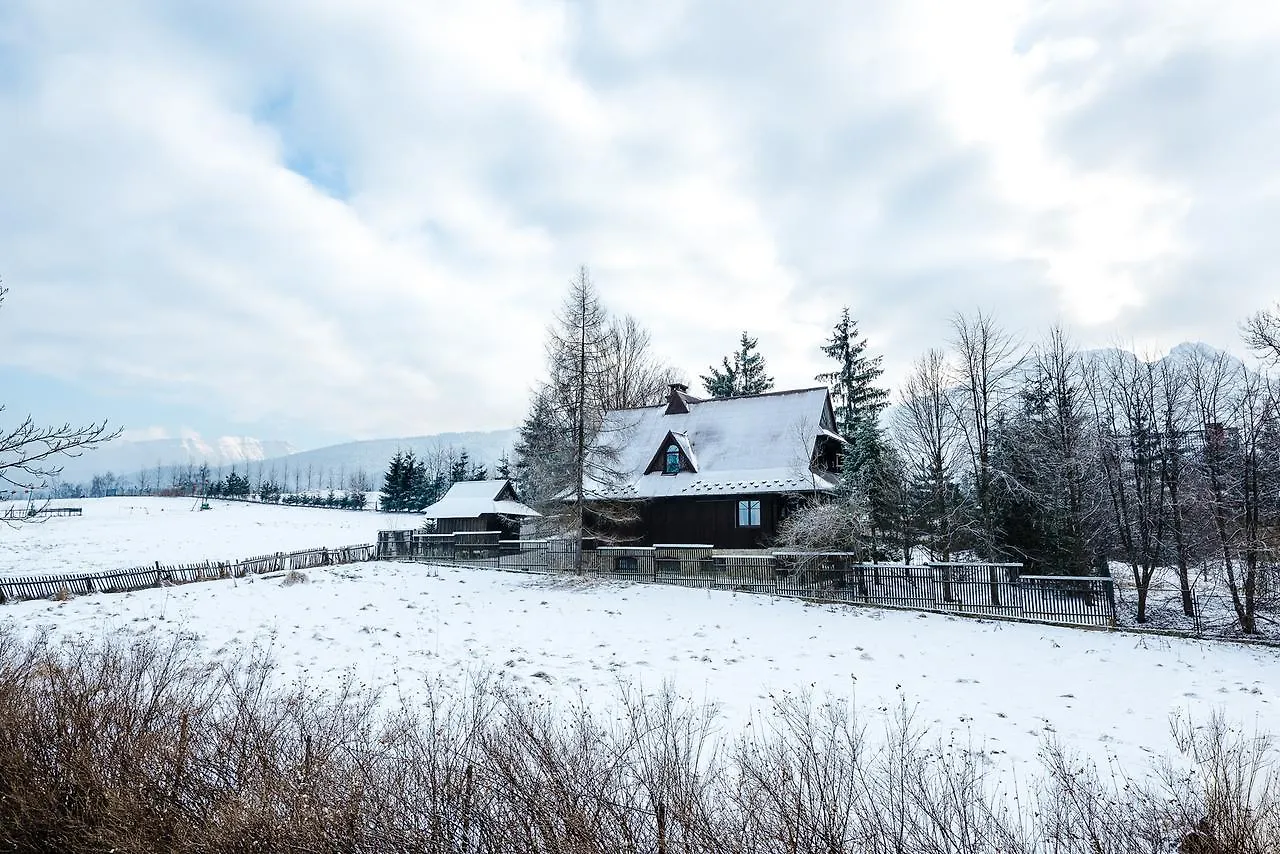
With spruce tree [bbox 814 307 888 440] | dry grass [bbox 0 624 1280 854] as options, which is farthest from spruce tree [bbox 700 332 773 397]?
dry grass [bbox 0 624 1280 854]

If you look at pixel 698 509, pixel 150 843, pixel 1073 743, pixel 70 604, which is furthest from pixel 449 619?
pixel 698 509

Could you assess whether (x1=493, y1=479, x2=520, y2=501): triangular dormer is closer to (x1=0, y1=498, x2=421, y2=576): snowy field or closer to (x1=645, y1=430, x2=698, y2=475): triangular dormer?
(x1=0, y1=498, x2=421, y2=576): snowy field

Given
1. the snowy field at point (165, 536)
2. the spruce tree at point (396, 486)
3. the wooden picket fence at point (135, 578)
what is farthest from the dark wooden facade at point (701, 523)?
the spruce tree at point (396, 486)

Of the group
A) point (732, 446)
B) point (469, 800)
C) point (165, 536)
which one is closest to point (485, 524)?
point (732, 446)

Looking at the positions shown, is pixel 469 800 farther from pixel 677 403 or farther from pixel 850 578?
pixel 677 403

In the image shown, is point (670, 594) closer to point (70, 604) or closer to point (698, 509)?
point (698, 509)

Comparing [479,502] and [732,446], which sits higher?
[732,446]

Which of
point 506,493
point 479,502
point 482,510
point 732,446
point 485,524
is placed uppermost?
point 732,446

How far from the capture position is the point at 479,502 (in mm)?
45469

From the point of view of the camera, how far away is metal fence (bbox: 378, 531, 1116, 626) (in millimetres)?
18484

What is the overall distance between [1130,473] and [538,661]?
22247mm

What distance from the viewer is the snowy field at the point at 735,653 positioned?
10516mm

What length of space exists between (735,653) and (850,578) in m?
9.06

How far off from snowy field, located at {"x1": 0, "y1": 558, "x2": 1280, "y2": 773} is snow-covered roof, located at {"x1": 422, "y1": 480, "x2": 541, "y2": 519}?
2249 centimetres
